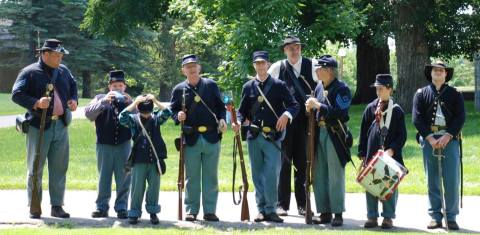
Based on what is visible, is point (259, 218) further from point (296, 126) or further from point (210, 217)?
point (296, 126)

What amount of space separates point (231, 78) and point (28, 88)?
12184 millimetres

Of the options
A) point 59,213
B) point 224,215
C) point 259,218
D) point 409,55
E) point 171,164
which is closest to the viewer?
point 259,218

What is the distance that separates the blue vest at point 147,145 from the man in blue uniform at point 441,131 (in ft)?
9.37

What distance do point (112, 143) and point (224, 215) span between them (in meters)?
1.60

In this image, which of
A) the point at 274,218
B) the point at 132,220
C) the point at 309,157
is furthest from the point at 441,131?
the point at 132,220

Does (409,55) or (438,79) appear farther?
(409,55)

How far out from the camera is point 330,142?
364 inches

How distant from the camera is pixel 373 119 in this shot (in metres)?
9.12

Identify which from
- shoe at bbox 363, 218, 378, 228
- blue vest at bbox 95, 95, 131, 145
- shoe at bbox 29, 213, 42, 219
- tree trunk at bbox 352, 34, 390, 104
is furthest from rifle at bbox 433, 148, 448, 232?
tree trunk at bbox 352, 34, 390, 104

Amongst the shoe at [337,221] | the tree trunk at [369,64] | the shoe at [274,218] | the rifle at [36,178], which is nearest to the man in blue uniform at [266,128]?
the shoe at [274,218]

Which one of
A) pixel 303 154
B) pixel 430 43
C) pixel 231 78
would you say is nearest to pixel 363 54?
pixel 430 43

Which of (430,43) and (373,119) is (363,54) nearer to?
(430,43)

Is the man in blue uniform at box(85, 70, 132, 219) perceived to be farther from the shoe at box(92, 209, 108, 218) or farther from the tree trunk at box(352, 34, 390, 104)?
the tree trunk at box(352, 34, 390, 104)

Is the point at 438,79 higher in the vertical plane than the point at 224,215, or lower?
higher
